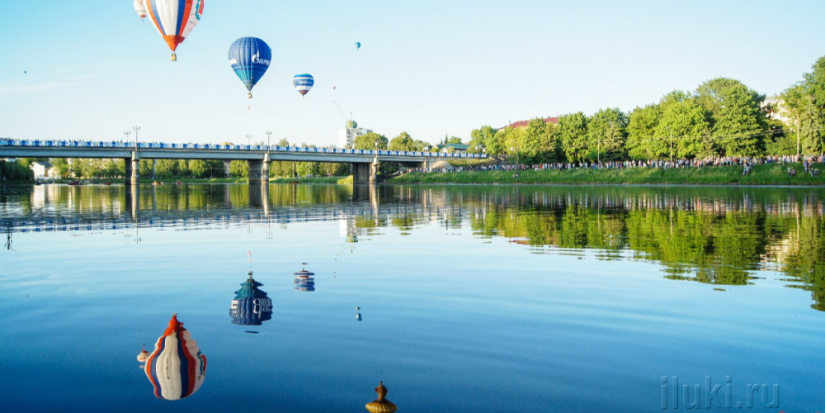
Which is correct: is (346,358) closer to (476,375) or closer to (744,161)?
(476,375)

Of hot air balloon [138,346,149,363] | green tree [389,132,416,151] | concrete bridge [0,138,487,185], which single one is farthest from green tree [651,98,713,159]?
green tree [389,132,416,151]

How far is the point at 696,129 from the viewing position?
85.6m

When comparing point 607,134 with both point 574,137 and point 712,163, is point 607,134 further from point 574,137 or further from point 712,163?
point 712,163

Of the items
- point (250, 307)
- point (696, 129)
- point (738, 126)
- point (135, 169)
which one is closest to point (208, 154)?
point (135, 169)

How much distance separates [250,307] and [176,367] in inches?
121

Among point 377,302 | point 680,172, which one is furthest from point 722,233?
point 680,172

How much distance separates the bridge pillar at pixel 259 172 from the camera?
110 meters

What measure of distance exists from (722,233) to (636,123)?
81844 mm

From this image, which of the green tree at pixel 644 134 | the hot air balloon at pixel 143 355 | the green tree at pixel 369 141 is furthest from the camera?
the green tree at pixel 369 141

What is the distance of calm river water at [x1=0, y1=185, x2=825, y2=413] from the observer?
21.1 ft

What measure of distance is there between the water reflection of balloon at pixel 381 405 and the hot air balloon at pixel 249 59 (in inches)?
1673

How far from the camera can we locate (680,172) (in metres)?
73.7

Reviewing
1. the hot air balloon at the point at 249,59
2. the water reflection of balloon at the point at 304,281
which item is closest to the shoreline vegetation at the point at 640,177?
the hot air balloon at the point at 249,59

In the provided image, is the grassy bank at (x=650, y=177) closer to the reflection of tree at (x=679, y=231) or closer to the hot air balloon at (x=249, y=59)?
the reflection of tree at (x=679, y=231)
